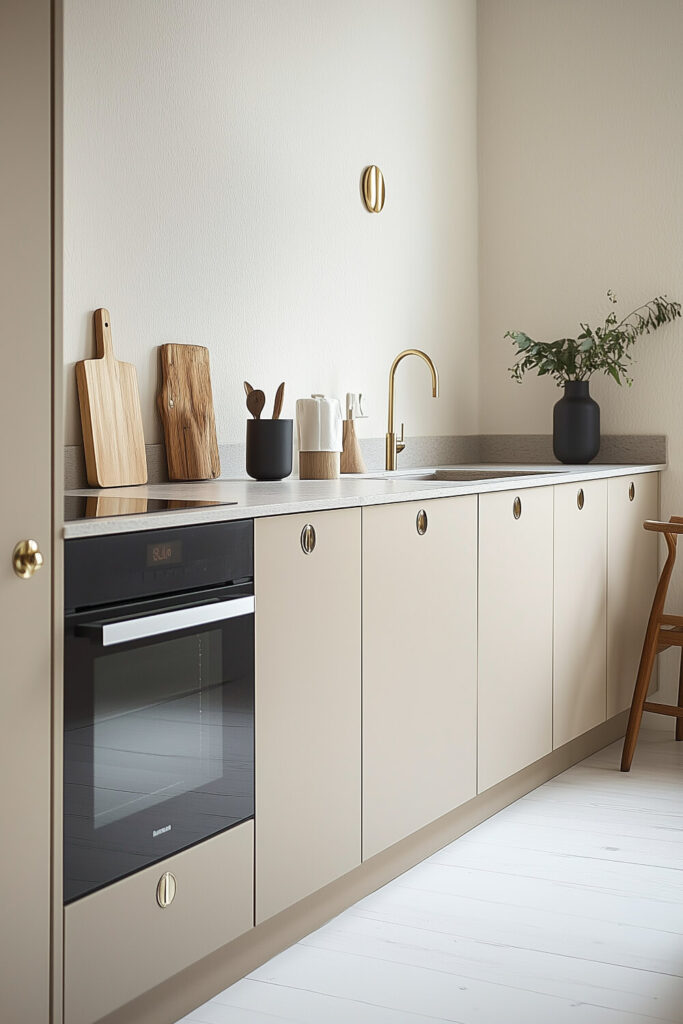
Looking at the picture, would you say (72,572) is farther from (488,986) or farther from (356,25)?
(356,25)

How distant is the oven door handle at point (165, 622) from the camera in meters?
1.69

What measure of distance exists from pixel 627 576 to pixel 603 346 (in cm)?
76

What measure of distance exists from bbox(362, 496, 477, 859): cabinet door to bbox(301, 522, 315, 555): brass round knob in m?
0.19

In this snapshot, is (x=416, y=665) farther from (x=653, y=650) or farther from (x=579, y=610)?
(x=653, y=650)

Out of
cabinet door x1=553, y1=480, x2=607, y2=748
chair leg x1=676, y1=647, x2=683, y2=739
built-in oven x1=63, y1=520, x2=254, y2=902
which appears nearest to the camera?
built-in oven x1=63, y1=520, x2=254, y2=902

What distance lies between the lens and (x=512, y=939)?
7.54 feet

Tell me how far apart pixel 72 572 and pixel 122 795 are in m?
0.36

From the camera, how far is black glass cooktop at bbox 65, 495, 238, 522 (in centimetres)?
183

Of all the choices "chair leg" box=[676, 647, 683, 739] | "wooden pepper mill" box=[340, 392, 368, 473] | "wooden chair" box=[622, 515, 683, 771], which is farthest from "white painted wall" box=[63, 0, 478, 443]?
"chair leg" box=[676, 647, 683, 739]

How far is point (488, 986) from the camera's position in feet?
6.87

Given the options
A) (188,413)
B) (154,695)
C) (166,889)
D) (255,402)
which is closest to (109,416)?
(188,413)

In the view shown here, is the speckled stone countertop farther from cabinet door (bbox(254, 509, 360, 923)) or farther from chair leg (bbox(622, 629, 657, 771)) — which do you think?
chair leg (bbox(622, 629, 657, 771))

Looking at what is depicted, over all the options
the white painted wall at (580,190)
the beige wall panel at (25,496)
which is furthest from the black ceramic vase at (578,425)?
the beige wall panel at (25,496)

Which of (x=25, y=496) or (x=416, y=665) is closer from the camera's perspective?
(x=25, y=496)
